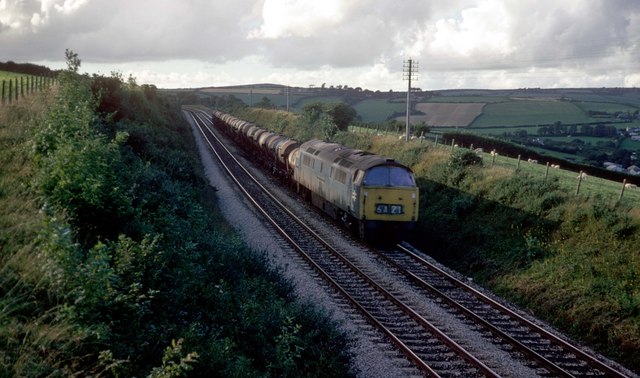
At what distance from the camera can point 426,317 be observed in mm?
15641

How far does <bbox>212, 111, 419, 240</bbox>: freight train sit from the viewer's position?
75.0 ft

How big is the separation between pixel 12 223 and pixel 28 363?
12.8 feet

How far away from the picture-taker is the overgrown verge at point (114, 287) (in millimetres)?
7078

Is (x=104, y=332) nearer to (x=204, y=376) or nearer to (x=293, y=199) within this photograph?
(x=204, y=376)

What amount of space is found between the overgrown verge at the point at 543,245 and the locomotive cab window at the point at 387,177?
392 cm

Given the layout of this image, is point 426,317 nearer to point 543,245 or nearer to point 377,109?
point 543,245

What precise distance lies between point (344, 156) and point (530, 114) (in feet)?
260

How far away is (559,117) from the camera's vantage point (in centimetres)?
9106

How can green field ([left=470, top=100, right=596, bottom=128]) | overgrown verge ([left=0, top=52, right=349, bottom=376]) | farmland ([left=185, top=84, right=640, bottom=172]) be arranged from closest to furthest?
overgrown verge ([left=0, top=52, right=349, bottom=376]) < farmland ([left=185, top=84, right=640, bottom=172]) < green field ([left=470, top=100, right=596, bottom=128])

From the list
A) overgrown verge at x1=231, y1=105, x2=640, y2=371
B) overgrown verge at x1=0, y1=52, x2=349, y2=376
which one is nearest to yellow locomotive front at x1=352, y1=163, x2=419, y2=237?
overgrown verge at x1=231, y1=105, x2=640, y2=371

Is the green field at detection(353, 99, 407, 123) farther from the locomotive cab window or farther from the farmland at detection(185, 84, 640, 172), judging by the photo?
the locomotive cab window

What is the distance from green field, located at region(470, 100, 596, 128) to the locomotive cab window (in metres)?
65.5

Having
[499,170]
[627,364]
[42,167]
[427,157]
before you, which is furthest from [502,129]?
[42,167]

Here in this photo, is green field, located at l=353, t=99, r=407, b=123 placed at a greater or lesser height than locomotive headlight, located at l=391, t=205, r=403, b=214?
greater
